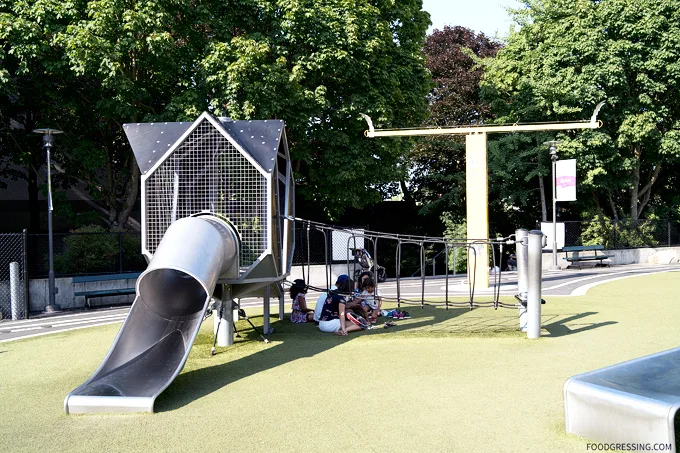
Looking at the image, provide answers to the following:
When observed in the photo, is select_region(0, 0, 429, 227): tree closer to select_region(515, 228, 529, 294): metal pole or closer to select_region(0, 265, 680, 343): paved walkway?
select_region(0, 265, 680, 343): paved walkway

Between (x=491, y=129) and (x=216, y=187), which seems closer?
(x=216, y=187)

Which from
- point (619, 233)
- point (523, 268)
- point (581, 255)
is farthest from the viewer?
point (619, 233)

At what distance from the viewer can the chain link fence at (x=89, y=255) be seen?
17500 millimetres

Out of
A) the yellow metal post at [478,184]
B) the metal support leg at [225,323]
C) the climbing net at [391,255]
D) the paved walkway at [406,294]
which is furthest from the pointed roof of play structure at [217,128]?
the yellow metal post at [478,184]

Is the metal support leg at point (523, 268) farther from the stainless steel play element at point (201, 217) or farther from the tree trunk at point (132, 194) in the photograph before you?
the tree trunk at point (132, 194)

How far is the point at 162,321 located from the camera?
8109 mm

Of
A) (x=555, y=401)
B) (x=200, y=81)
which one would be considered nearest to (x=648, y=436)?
(x=555, y=401)

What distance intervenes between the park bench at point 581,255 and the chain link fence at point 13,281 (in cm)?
2040

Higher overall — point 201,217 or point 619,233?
point 201,217

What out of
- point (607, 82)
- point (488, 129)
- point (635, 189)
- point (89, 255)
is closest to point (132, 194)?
point (89, 255)

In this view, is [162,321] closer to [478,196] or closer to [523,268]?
[523,268]

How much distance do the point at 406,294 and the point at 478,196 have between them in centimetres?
329

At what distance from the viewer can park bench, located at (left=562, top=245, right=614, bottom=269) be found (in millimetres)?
25969

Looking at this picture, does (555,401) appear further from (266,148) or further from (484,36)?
(484,36)
